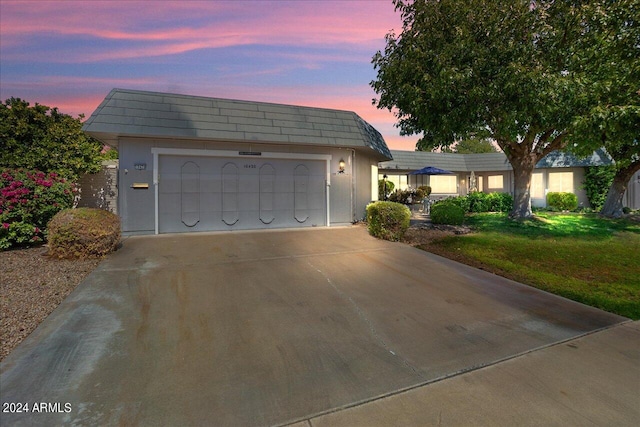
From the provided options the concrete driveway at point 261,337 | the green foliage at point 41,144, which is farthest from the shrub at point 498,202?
the green foliage at point 41,144

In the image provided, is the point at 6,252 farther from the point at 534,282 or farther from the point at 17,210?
the point at 534,282

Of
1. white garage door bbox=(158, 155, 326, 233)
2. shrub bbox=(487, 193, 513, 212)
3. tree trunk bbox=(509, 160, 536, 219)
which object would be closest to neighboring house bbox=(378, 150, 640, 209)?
shrub bbox=(487, 193, 513, 212)

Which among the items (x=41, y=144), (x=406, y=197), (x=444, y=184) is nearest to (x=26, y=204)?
(x=41, y=144)

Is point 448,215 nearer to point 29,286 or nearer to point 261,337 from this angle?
point 261,337

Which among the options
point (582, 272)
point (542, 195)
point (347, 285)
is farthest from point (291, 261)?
point (542, 195)

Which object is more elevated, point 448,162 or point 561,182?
point 448,162

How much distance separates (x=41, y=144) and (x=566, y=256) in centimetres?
1430

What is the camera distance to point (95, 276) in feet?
16.6

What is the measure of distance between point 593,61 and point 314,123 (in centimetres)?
715

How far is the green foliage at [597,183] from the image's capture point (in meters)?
17.4

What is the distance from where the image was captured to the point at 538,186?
1994 cm

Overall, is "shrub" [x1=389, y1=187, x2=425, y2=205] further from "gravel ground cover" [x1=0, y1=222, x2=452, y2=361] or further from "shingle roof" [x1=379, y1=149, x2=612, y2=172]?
"gravel ground cover" [x1=0, y1=222, x2=452, y2=361]

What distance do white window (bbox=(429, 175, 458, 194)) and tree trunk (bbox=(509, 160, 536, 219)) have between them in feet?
36.5

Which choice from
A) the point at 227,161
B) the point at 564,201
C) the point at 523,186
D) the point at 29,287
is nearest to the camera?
the point at 29,287
